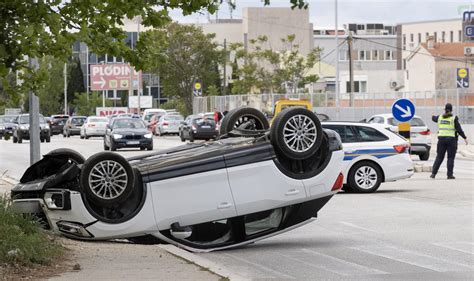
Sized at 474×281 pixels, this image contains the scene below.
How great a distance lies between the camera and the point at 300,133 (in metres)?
13.9

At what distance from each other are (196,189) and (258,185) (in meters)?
0.75

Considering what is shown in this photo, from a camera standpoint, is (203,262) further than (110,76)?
No

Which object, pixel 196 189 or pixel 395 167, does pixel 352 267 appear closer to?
pixel 196 189

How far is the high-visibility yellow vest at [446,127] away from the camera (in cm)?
2695

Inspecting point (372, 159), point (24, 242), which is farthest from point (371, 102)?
point (24, 242)

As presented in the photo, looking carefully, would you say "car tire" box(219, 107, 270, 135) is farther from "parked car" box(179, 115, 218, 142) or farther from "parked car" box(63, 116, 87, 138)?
"parked car" box(63, 116, 87, 138)

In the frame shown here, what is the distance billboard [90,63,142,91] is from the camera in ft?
380

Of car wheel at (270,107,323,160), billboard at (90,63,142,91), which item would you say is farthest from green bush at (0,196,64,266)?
billboard at (90,63,142,91)

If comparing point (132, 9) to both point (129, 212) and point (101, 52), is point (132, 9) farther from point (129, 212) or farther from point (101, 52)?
point (129, 212)

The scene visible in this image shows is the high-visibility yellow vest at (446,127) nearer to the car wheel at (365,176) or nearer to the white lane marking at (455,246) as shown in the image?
the car wheel at (365,176)

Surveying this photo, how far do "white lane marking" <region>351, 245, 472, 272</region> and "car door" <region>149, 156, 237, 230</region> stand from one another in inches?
77.7

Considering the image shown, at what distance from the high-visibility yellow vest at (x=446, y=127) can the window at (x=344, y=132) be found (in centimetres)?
403

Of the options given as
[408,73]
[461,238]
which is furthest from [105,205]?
[408,73]

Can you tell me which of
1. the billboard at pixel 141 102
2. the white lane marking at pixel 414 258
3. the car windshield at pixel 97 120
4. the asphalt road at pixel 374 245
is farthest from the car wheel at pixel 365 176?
the billboard at pixel 141 102
